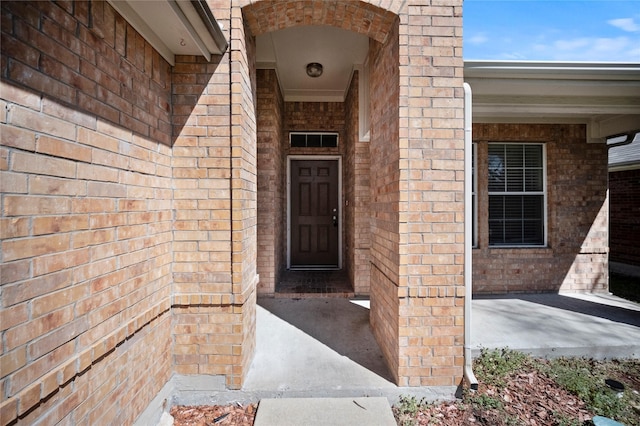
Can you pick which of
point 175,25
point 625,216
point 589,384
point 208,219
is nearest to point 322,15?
point 175,25

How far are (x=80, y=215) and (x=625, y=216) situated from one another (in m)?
10.8

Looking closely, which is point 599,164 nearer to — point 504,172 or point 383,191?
point 504,172

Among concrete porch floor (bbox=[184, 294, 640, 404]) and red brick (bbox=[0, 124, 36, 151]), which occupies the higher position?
red brick (bbox=[0, 124, 36, 151])

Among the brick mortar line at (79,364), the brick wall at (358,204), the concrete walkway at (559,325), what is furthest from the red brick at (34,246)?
the brick wall at (358,204)

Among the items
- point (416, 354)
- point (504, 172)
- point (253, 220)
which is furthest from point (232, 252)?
point (504, 172)

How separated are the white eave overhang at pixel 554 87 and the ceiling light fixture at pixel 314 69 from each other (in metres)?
2.08

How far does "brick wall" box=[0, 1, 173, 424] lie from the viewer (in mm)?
1167

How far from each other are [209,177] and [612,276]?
851cm

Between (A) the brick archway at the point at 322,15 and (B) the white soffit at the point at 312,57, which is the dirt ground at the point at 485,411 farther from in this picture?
(B) the white soffit at the point at 312,57

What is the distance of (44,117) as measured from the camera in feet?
4.22

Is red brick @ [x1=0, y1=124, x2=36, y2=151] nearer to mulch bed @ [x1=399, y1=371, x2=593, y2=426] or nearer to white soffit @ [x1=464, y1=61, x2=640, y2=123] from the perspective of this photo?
mulch bed @ [x1=399, y1=371, x2=593, y2=426]

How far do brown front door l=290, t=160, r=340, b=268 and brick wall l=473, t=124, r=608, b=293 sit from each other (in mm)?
2614

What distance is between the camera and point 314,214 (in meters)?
5.76

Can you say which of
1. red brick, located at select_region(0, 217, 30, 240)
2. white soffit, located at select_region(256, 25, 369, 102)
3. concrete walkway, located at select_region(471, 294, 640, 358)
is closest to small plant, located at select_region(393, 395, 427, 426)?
concrete walkway, located at select_region(471, 294, 640, 358)
